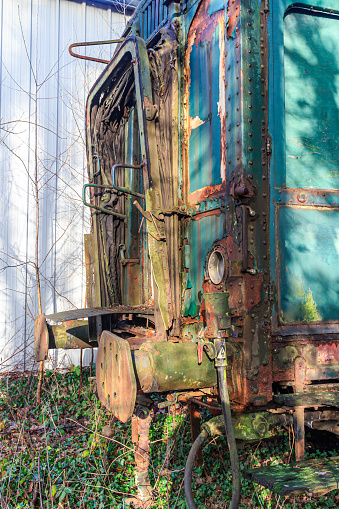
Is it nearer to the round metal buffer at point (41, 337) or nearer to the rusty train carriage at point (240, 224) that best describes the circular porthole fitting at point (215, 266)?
the rusty train carriage at point (240, 224)

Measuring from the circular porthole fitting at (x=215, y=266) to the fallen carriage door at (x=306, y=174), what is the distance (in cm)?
40

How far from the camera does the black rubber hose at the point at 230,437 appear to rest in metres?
2.55

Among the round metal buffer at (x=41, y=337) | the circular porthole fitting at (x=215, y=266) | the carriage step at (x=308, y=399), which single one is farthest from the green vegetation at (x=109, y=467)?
the circular porthole fitting at (x=215, y=266)

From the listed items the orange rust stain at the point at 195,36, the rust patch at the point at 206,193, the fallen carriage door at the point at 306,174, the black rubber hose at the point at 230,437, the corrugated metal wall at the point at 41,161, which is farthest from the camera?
the corrugated metal wall at the point at 41,161

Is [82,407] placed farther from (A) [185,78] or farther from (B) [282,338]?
(A) [185,78]

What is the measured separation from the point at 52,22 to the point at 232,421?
7.77 metres

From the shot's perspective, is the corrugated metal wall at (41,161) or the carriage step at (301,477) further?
the corrugated metal wall at (41,161)

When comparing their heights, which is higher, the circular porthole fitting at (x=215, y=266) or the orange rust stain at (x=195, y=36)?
the orange rust stain at (x=195, y=36)

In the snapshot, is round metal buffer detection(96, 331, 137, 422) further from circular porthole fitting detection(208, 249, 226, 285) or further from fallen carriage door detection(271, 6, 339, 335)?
fallen carriage door detection(271, 6, 339, 335)

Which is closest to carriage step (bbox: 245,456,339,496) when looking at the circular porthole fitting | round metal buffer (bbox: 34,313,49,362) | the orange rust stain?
the circular porthole fitting

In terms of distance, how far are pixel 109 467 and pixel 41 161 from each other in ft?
17.9

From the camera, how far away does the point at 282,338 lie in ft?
10.3

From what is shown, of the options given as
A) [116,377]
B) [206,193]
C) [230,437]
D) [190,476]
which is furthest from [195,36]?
[190,476]

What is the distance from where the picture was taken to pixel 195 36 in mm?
3875
